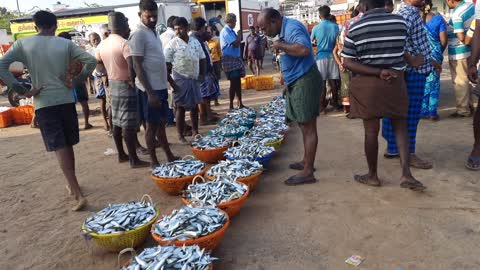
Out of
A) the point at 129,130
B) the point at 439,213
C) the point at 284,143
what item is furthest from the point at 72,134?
the point at 439,213

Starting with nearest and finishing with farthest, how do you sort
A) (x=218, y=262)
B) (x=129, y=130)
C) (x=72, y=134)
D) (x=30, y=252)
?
1. (x=218, y=262)
2. (x=30, y=252)
3. (x=72, y=134)
4. (x=129, y=130)

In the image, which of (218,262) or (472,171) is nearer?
(218,262)

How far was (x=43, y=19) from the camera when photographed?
405 cm

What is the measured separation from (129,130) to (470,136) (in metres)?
5.30

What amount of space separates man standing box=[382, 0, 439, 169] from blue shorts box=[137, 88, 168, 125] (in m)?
3.09

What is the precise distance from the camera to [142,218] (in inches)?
131

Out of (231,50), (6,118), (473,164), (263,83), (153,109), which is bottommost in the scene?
(473,164)

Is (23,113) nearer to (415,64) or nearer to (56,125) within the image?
(56,125)

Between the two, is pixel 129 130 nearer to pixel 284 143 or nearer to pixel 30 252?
pixel 30 252

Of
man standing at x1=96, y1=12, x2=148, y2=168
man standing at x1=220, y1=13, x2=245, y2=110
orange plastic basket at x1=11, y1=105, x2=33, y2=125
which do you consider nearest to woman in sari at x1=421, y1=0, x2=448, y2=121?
man standing at x1=220, y1=13, x2=245, y2=110

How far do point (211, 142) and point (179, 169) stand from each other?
1.24 metres

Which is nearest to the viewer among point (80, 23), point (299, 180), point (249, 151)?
point (299, 180)

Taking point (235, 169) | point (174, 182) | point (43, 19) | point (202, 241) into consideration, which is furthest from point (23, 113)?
point (202, 241)

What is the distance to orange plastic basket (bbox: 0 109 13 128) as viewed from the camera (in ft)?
33.6
